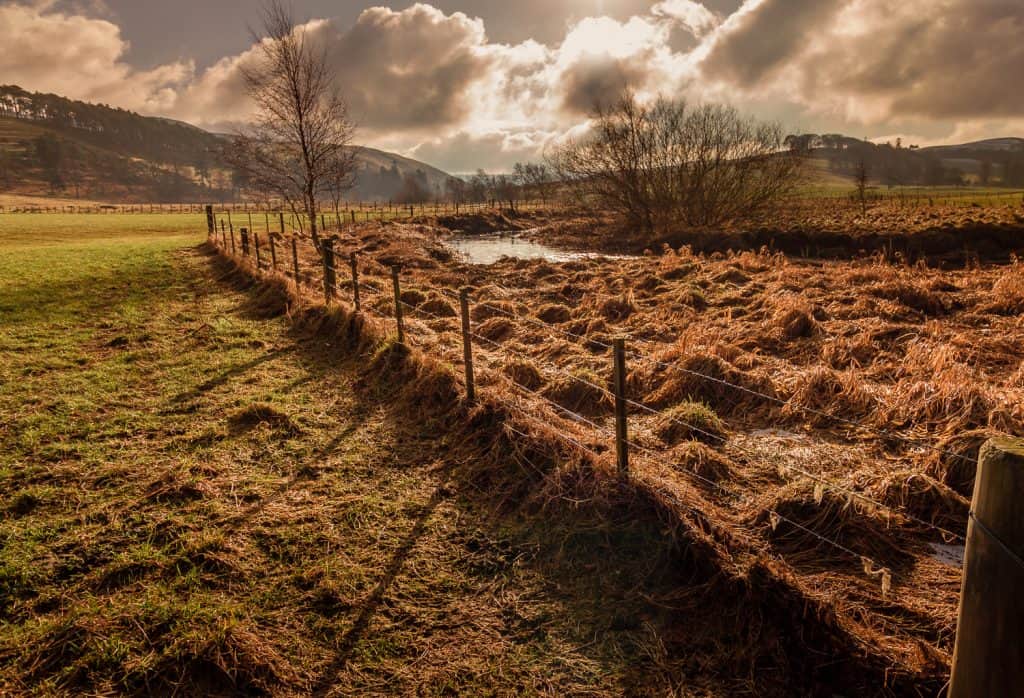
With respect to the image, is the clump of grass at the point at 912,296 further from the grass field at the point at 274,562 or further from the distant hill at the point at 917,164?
the distant hill at the point at 917,164

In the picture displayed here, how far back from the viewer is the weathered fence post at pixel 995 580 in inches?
63.7

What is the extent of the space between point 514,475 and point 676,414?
7.52 ft

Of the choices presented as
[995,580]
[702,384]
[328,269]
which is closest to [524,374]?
[702,384]

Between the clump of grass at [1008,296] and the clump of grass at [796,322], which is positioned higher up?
the clump of grass at [1008,296]

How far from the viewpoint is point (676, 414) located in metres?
6.43

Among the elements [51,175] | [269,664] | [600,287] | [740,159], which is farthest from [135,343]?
[51,175]

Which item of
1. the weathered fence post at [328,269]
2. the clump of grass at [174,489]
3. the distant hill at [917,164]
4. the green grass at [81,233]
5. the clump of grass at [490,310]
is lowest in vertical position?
the clump of grass at [174,489]

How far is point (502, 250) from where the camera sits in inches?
1206

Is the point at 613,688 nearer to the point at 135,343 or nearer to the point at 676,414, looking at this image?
the point at 676,414

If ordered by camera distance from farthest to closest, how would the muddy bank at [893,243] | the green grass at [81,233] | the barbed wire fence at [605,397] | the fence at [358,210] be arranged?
the fence at [358,210] < the green grass at [81,233] < the muddy bank at [893,243] < the barbed wire fence at [605,397]

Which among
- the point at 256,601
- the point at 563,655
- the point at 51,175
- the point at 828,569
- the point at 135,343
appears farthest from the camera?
the point at 51,175

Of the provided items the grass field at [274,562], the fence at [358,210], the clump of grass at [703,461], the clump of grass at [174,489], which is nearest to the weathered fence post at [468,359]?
the grass field at [274,562]

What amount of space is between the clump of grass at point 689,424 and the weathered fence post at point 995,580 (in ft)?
13.9

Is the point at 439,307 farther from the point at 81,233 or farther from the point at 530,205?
the point at 530,205
